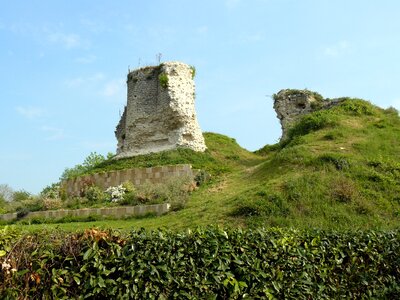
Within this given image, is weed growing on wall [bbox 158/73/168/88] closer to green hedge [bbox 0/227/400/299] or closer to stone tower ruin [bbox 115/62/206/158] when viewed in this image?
stone tower ruin [bbox 115/62/206/158]

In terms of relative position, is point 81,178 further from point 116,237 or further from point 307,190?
point 116,237

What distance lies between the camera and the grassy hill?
41.5 feet

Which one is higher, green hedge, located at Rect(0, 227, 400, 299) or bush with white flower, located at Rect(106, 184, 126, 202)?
bush with white flower, located at Rect(106, 184, 126, 202)

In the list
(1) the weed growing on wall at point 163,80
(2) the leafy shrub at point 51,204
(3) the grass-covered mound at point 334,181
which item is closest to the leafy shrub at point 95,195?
(2) the leafy shrub at point 51,204

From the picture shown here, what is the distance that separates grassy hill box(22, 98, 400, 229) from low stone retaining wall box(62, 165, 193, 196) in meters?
1.39

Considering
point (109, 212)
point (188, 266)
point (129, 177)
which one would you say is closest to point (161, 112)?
point (129, 177)

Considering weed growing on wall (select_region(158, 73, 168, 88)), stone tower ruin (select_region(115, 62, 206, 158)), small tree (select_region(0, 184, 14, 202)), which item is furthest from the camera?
small tree (select_region(0, 184, 14, 202))

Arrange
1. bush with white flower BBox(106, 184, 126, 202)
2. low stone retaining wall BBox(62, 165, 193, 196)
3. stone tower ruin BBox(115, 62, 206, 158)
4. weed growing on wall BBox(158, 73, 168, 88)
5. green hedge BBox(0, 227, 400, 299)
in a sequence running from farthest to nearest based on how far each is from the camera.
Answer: weed growing on wall BBox(158, 73, 168, 88)
stone tower ruin BBox(115, 62, 206, 158)
low stone retaining wall BBox(62, 165, 193, 196)
bush with white flower BBox(106, 184, 126, 202)
green hedge BBox(0, 227, 400, 299)

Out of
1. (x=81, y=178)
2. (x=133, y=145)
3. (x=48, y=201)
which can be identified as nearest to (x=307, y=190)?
(x=48, y=201)

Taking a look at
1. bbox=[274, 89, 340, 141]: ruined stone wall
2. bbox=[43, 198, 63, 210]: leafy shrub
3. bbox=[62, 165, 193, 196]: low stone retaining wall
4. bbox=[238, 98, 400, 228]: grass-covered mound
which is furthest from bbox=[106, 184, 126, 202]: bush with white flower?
bbox=[274, 89, 340, 141]: ruined stone wall

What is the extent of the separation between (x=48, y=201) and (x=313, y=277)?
58.2ft

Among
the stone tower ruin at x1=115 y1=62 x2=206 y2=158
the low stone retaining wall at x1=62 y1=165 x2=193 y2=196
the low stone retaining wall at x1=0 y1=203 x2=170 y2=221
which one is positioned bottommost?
the low stone retaining wall at x1=0 y1=203 x2=170 y2=221

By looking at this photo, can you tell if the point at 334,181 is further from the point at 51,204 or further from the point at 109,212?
the point at 51,204

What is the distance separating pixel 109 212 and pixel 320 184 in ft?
29.0
